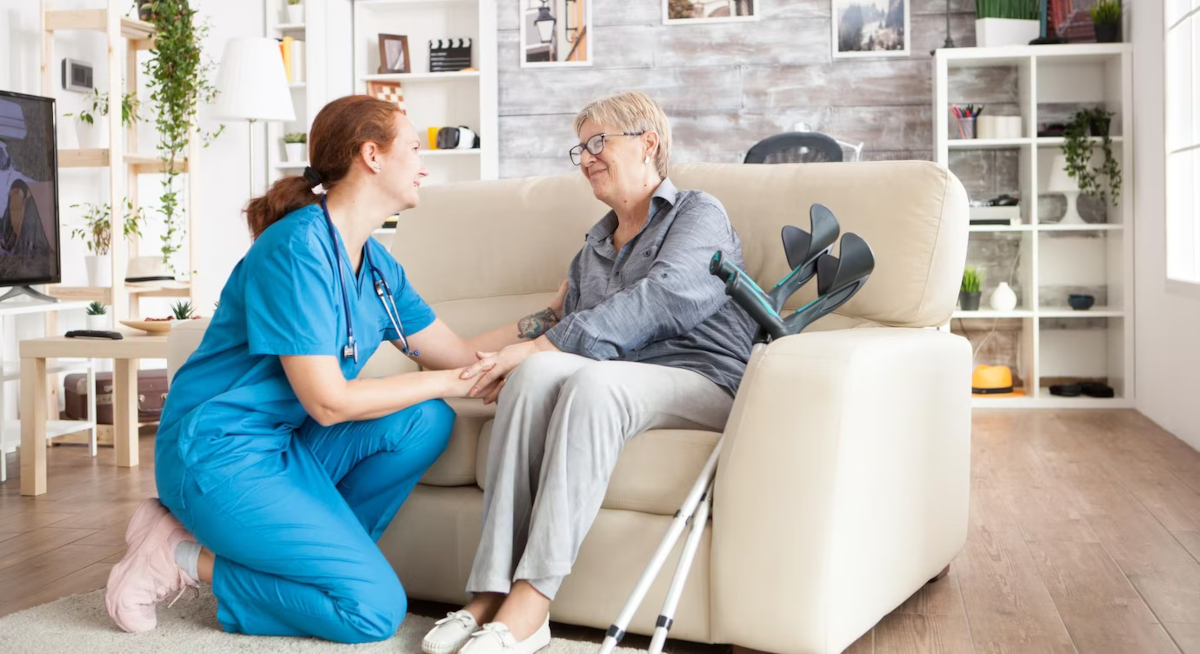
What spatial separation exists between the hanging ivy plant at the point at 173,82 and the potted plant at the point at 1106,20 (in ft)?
13.2

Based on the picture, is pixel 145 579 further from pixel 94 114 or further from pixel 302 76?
pixel 302 76

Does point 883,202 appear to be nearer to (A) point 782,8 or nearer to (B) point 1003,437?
(B) point 1003,437

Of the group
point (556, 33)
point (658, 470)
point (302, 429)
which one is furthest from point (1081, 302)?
point (302, 429)

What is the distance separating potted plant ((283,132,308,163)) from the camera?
5781mm

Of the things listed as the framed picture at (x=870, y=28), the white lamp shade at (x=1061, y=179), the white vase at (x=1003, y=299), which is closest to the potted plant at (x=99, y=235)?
the framed picture at (x=870, y=28)

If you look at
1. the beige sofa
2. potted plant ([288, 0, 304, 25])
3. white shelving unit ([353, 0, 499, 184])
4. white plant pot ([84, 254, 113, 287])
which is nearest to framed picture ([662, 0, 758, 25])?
white shelving unit ([353, 0, 499, 184])

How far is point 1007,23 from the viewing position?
5.16 metres

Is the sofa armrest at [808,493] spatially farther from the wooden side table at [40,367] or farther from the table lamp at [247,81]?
the table lamp at [247,81]

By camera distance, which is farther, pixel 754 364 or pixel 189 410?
pixel 189 410

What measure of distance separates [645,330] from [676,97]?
375cm

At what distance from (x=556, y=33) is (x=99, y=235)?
2.51 meters

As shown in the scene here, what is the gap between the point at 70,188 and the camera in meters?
4.64

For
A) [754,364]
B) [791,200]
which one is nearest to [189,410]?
[754,364]

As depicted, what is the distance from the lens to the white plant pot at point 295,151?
5809mm
